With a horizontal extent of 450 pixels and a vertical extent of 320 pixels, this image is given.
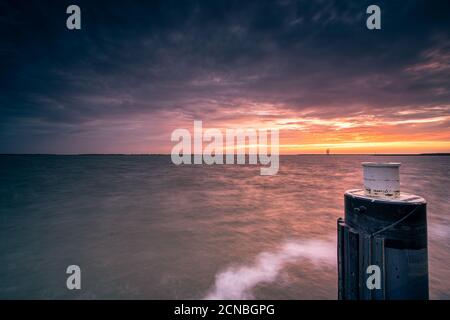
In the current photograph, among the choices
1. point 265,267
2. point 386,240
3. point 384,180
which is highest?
point 384,180

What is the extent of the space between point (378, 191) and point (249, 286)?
620cm

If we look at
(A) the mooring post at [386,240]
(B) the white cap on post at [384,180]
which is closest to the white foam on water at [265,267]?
(A) the mooring post at [386,240]

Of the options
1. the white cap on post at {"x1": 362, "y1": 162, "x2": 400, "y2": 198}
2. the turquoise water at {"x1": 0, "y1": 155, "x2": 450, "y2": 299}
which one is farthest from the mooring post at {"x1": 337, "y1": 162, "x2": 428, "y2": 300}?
the turquoise water at {"x1": 0, "y1": 155, "x2": 450, "y2": 299}

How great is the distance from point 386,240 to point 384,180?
0.91m

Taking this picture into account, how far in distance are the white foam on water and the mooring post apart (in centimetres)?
495

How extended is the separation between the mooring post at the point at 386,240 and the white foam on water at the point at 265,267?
4.95 metres

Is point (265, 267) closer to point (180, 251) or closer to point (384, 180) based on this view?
point (180, 251)

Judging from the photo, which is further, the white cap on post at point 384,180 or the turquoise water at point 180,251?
the turquoise water at point 180,251

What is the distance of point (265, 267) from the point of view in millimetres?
9344

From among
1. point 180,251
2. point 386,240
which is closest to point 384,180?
point 386,240

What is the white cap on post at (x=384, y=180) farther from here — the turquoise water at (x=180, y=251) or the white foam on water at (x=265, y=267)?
the white foam on water at (x=265, y=267)

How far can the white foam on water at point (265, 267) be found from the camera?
25.7 ft
